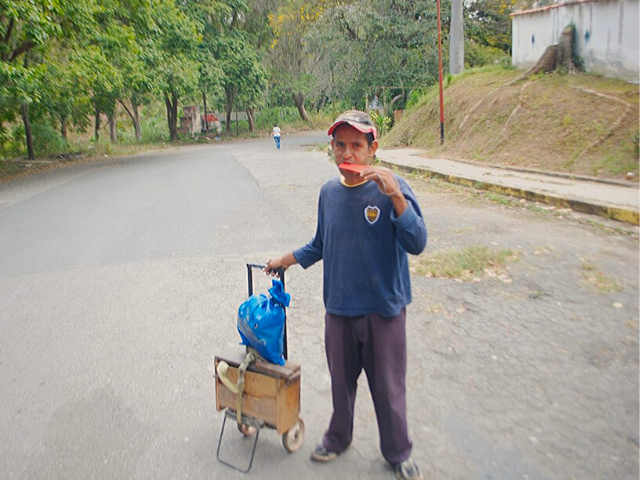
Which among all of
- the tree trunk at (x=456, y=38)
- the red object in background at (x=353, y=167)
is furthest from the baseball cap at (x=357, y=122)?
the tree trunk at (x=456, y=38)

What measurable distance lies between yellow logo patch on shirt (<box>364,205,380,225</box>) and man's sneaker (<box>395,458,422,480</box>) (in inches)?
45.5

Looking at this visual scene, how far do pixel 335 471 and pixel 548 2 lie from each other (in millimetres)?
15640

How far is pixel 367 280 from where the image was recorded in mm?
2629

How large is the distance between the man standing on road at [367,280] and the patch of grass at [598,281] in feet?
Result: 10.8

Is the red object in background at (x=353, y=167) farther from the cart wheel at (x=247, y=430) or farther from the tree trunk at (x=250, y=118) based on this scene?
the tree trunk at (x=250, y=118)

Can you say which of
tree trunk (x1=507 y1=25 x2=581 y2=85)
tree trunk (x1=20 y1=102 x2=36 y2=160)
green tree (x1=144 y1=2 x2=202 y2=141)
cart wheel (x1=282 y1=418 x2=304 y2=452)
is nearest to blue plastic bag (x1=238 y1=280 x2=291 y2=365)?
cart wheel (x1=282 y1=418 x2=304 y2=452)

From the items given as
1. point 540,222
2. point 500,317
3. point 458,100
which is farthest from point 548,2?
point 500,317

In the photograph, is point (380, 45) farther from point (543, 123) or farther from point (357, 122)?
point (357, 122)

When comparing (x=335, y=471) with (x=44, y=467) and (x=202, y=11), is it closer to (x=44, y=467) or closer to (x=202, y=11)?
(x=44, y=467)

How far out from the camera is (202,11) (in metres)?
33.2

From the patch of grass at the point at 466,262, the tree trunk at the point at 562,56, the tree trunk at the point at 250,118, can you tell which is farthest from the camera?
the tree trunk at the point at 250,118

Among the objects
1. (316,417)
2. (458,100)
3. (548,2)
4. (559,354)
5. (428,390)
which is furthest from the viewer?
(458,100)

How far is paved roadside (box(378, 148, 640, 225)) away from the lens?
8.12m

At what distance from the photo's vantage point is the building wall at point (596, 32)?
11672 millimetres
